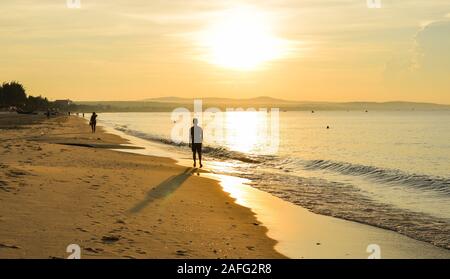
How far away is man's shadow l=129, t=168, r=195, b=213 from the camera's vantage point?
521 inches

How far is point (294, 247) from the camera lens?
10648 millimetres

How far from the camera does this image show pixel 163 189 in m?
17.0

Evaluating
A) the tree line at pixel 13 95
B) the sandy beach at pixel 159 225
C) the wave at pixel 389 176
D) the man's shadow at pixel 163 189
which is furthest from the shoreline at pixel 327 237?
the tree line at pixel 13 95

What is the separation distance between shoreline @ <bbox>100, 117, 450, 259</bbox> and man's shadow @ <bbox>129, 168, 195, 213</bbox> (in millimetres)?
2755

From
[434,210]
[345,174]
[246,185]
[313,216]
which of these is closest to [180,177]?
[246,185]

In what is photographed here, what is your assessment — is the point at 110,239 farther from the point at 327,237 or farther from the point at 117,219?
the point at 327,237

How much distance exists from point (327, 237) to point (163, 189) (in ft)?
23.6

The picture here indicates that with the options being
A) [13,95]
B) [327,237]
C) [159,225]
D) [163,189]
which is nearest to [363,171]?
[163,189]

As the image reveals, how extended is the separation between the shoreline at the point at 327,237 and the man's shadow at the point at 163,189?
276 centimetres

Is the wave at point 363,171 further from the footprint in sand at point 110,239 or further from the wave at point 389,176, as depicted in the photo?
the footprint in sand at point 110,239

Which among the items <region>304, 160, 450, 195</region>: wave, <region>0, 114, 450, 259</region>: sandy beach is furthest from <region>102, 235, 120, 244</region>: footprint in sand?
<region>304, 160, 450, 195</region>: wave

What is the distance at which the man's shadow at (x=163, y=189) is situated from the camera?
43.5ft
